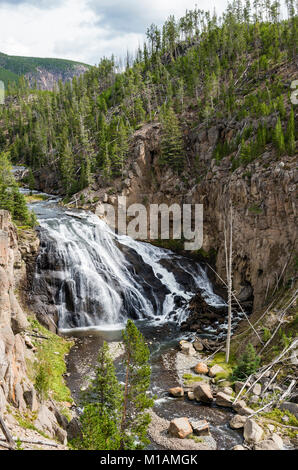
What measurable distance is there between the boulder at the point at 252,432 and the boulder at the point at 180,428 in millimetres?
2695

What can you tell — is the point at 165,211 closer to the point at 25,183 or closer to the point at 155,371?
the point at 155,371

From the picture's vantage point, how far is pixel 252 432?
16.0 m

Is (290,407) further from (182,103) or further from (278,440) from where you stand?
(182,103)

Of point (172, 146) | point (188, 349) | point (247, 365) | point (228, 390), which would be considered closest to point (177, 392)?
point (228, 390)

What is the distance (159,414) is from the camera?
739 inches

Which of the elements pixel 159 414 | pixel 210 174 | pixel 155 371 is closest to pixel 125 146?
pixel 210 174

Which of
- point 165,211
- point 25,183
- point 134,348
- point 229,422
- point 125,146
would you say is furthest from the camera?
point 25,183

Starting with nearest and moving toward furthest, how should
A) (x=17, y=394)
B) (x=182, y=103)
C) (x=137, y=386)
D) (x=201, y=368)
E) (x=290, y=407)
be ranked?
1. (x=17, y=394)
2. (x=137, y=386)
3. (x=290, y=407)
4. (x=201, y=368)
5. (x=182, y=103)

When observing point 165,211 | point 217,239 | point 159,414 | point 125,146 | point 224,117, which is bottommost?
point 159,414

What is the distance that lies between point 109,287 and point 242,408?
19.1 meters

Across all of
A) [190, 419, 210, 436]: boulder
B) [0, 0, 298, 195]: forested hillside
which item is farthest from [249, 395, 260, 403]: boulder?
[0, 0, 298, 195]: forested hillside

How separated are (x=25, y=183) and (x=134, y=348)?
2951 inches

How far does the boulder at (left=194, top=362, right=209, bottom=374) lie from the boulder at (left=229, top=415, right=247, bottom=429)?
19.5 feet

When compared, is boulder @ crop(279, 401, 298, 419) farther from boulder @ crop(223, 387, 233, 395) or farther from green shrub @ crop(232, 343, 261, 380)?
green shrub @ crop(232, 343, 261, 380)
